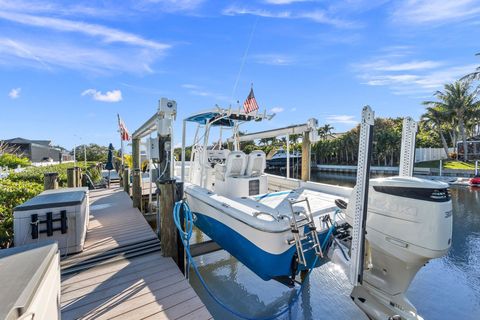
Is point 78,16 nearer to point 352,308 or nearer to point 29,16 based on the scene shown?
point 29,16

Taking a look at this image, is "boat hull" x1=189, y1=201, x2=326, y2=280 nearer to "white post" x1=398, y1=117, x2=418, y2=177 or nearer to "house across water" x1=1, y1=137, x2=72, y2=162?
"white post" x1=398, y1=117, x2=418, y2=177

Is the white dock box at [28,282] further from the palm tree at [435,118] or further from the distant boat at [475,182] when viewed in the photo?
the palm tree at [435,118]

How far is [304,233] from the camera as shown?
3002 millimetres

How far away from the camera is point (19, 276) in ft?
4.74

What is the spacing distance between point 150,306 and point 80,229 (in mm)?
1717

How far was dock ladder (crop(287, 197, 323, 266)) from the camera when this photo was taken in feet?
9.22

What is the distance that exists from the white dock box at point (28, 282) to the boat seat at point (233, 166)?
3.15 m

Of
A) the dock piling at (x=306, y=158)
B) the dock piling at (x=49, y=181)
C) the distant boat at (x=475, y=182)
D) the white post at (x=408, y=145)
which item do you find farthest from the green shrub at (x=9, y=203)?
the distant boat at (x=475, y=182)

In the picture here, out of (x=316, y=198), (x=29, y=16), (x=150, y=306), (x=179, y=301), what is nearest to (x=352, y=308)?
(x=316, y=198)

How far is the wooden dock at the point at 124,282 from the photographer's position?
2.40m

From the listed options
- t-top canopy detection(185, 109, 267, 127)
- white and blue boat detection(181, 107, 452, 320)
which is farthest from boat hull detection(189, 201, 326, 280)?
t-top canopy detection(185, 109, 267, 127)

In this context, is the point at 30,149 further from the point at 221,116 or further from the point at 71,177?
the point at 221,116

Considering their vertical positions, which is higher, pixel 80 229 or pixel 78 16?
pixel 78 16

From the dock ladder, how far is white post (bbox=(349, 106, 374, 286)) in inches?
18.7
